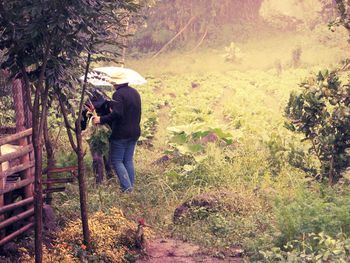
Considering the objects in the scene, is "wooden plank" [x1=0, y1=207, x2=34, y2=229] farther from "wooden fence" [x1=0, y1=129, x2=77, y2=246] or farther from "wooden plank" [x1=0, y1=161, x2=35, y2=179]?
"wooden plank" [x1=0, y1=161, x2=35, y2=179]

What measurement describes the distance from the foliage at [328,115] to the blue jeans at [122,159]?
8.15ft

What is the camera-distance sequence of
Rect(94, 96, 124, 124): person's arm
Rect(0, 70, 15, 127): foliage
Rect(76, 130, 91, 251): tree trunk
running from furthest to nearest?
1. Rect(0, 70, 15, 127): foliage
2. Rect(94, 96, 124, 124): person's arm
3. Rect(76, 130, 91, 251): tree trunk

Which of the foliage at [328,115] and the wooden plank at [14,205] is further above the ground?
the foliage at [328,115]

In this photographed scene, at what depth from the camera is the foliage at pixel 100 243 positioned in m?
4.26

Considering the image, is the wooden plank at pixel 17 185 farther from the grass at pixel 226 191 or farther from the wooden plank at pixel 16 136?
the grass at pixel 226 191

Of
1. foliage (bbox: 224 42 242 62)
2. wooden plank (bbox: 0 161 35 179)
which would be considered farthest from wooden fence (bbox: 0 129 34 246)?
foliage (bbox: 224 42 242 62)

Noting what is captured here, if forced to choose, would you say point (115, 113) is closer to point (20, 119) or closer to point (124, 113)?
point (124, 113)

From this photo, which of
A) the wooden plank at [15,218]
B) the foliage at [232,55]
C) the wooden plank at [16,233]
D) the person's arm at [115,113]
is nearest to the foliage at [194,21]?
the foliage at [232,55]

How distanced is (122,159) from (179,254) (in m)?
2.45

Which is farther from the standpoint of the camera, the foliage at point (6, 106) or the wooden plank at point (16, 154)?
the foliage at point (6, 106)

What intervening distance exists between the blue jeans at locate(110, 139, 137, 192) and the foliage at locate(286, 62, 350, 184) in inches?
97.7

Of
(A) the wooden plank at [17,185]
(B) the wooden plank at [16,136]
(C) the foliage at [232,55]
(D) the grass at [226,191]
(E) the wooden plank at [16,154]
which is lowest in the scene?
(C) the foliage at [232,55]

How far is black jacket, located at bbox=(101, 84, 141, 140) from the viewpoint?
22.7 ft

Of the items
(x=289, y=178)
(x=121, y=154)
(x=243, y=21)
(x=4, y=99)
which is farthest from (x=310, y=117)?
(x=243, y=21)
